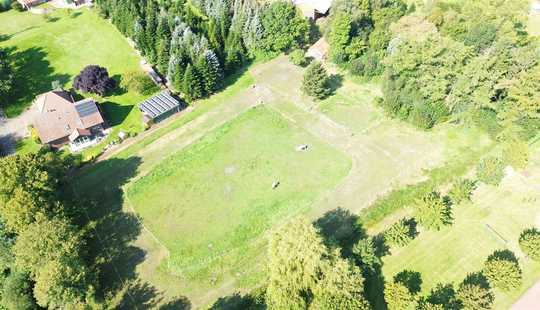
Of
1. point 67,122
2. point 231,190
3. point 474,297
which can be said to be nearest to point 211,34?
point 67,122

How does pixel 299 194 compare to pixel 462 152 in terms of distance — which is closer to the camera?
pixel 299 194

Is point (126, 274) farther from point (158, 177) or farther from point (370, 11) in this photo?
point (370, 11)

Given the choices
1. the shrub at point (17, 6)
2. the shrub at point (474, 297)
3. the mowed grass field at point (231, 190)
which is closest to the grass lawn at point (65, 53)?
the shrub at point (17, 6)

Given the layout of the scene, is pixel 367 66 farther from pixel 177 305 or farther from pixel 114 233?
pixel 177 305

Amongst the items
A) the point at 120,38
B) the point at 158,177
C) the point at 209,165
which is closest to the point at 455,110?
the point at 209,165

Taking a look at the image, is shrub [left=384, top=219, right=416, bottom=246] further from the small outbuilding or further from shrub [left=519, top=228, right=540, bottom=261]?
the small outbuilding

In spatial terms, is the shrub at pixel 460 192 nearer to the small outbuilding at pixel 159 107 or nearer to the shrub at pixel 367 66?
the shrub at pixel 367 66
